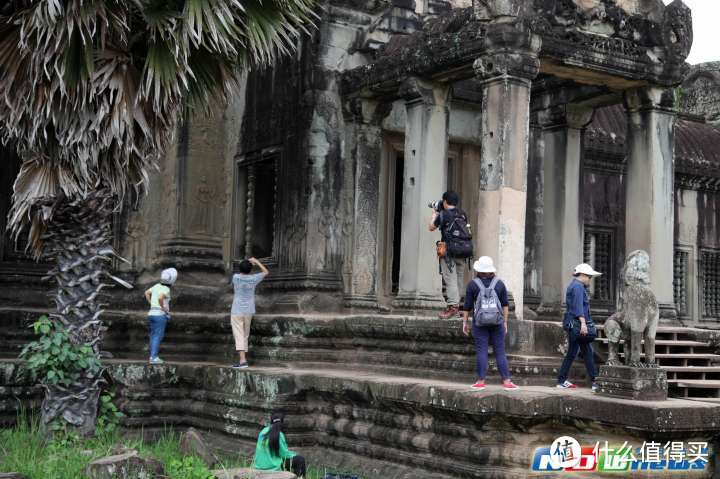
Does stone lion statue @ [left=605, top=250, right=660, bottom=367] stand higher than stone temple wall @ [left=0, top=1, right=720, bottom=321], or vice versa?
stone temple wall @ [left=0, top=1, right=720, bottom=321]

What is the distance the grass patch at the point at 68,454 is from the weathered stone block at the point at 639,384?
3.01 m

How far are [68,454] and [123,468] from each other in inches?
51.7

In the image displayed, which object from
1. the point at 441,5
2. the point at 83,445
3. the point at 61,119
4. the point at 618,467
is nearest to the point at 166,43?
the point at 61,119

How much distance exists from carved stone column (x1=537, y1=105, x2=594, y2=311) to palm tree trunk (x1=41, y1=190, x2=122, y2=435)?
6080 mm

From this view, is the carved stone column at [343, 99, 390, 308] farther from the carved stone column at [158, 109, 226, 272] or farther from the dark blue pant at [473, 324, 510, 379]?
the dark blue pant at [473, 324, 510, 379]

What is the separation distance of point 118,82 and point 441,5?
5692 millimetres

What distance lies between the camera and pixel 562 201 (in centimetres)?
1380

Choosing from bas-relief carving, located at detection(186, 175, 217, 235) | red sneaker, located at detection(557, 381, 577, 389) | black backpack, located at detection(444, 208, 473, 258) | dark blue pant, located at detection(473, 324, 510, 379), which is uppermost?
bas-relief carving, located at detection(186, 175, 217, 235)

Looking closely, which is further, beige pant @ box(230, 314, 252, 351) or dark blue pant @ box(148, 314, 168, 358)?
dark blue pant @ box(148, 314, 168, 358)

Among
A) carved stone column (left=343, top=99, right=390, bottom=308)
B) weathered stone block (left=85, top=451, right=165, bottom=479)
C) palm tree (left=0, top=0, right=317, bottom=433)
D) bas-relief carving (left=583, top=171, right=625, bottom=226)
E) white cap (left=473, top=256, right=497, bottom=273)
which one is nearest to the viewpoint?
weathered stone block (left=85, top=451, right=165, bottom=479)

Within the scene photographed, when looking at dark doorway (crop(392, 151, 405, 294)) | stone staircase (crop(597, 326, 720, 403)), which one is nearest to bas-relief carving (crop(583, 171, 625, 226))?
dark doorway (crop(392, 151, 405, 294))

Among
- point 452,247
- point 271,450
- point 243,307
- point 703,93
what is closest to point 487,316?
point 452,247

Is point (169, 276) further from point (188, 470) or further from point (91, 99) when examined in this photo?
point (188, 470)

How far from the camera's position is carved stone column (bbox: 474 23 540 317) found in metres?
10.5
